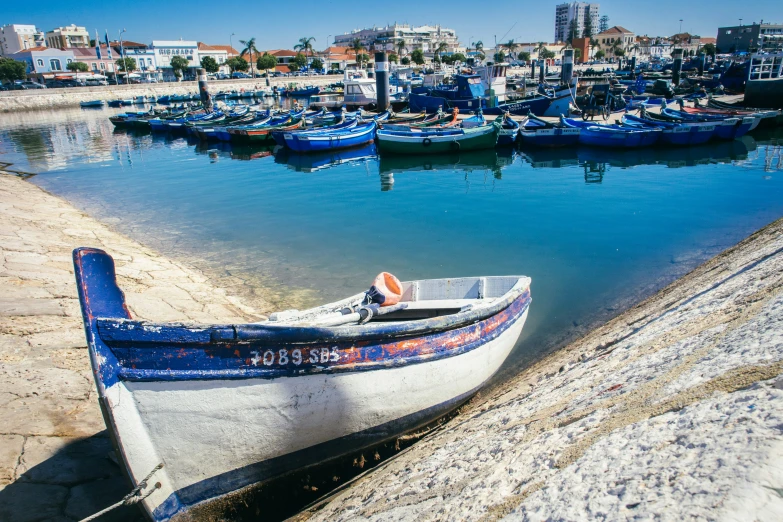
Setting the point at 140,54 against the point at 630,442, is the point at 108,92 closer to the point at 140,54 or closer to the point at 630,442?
the point at 140,54

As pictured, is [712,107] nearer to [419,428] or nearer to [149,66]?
[419,428]

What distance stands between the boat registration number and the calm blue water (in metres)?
3.70

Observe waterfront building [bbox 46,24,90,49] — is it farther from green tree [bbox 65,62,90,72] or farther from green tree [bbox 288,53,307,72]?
green tree [bbox 288,53,307,72]

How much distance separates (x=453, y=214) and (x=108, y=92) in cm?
7198

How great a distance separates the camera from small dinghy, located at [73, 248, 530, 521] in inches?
147

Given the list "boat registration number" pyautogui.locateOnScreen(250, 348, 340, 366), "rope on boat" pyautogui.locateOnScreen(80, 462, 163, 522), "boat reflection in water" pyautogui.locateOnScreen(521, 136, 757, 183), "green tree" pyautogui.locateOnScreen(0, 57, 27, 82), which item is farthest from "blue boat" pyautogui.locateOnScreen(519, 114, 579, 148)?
"green tree" pyautogui.locateOnScreen(0, 57, 27, 82)

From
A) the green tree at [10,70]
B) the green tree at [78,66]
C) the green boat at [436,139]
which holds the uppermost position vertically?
the green tree at [78,66]

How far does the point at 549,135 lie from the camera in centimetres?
2492

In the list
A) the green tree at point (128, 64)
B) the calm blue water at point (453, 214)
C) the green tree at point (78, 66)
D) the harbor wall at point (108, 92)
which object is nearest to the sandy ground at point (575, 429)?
the calm blue water at point (453, 214)

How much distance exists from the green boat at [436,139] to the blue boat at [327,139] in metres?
2.97

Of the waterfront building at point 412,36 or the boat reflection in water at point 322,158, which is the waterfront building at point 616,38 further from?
the boat reflection in water at point 322,158

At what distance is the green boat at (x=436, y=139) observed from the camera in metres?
24.0

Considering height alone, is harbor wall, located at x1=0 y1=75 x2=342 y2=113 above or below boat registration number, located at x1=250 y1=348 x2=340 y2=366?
above

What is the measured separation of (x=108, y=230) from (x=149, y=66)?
114089 mm
